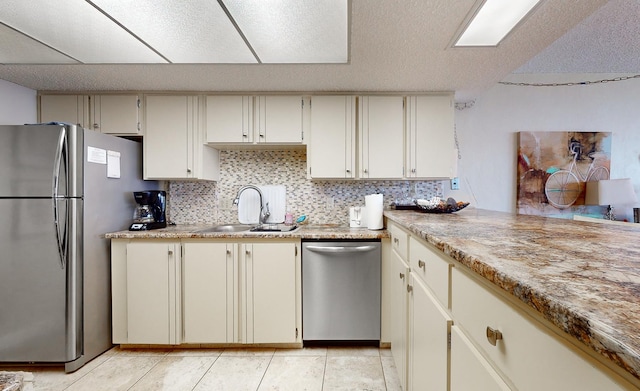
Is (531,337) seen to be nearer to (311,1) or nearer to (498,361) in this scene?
(498,361)

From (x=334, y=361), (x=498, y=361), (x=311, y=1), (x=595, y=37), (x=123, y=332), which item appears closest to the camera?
(x=498, y=361)

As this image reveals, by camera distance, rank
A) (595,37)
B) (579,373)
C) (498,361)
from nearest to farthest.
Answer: (579,373) → (498,361) → (595,37)

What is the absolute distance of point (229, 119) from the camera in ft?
8.66

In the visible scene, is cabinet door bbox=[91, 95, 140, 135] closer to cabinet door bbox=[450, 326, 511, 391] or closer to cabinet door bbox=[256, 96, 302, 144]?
cabinet door bbox=[256, 96, 302, 144]

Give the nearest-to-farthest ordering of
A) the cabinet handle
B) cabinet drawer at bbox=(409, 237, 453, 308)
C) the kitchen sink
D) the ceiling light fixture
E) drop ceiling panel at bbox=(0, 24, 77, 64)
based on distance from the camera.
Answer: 1. the cabinet handle
2. cabinet drawer at bbox=(409, 237, 453, 308)
3. the ceiling light fixture
4. drop ceiling panel at bbox=(0, 24, 77, 64)
5. the kitchen sink

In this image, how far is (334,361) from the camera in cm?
215

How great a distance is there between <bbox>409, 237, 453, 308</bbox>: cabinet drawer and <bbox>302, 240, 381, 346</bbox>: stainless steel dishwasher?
33.7 inches

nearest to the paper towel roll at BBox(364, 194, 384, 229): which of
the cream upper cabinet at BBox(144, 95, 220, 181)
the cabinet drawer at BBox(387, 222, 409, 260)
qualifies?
the cabinet drawer at BBox(387, 222, 409, 260)

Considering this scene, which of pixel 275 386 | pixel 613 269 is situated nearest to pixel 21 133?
pixel 275 386

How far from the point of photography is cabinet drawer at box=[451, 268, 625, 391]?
0.42 metres

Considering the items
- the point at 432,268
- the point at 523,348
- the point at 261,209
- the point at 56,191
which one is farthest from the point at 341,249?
the point at 56,191

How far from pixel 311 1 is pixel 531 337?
1.57 m

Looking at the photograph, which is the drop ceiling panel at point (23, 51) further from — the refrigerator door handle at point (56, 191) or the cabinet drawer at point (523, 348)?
the cabinet drawer at point (523, 348)

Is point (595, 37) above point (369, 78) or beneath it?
above
